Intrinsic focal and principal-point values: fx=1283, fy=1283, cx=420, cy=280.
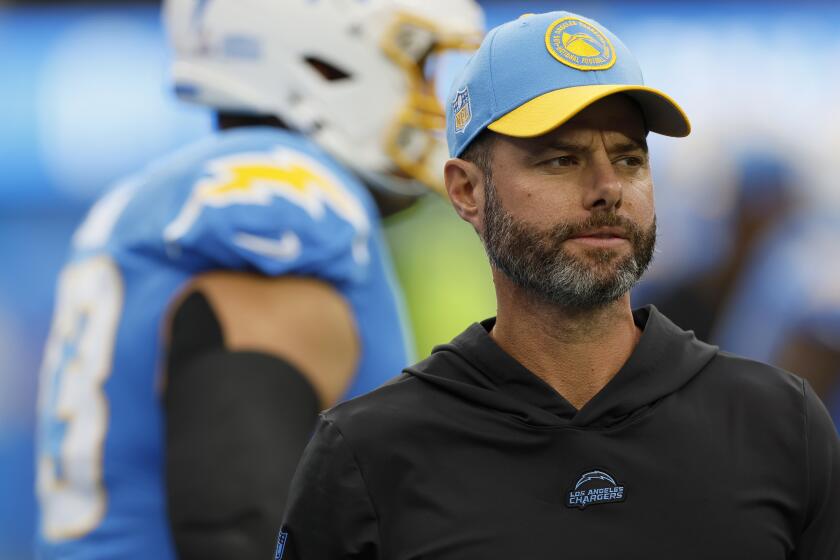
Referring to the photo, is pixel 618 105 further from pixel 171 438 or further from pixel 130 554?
pixel 130 554

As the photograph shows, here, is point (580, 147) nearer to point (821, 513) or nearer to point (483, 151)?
point (483, 151)

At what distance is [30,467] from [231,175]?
9.89 ft

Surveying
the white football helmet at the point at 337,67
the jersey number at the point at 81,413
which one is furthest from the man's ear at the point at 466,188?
the white football helmet at the point at 337,67

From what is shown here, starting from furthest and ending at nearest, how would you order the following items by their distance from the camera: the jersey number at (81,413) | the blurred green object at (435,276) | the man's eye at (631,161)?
the blurred green object at (435,276), the jersey number at (81,413), the man's eye at (631,161)

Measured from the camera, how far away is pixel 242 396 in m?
1.92

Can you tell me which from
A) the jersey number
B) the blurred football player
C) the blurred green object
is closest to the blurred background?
the blurred green object

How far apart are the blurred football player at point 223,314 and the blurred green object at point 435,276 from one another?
17.6 inches

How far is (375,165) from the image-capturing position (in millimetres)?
2645

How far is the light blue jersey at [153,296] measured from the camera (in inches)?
81.0

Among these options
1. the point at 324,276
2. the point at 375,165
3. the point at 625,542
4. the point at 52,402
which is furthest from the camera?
the point at 375,165

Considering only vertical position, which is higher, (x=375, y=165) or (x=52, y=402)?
(x=375, y=165)

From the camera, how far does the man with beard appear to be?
128cm

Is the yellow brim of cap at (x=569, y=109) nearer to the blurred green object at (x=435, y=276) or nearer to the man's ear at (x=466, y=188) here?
the man's ear at (x=466, y=188)

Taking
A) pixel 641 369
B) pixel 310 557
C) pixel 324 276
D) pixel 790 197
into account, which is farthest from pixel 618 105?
pixel 790 197
